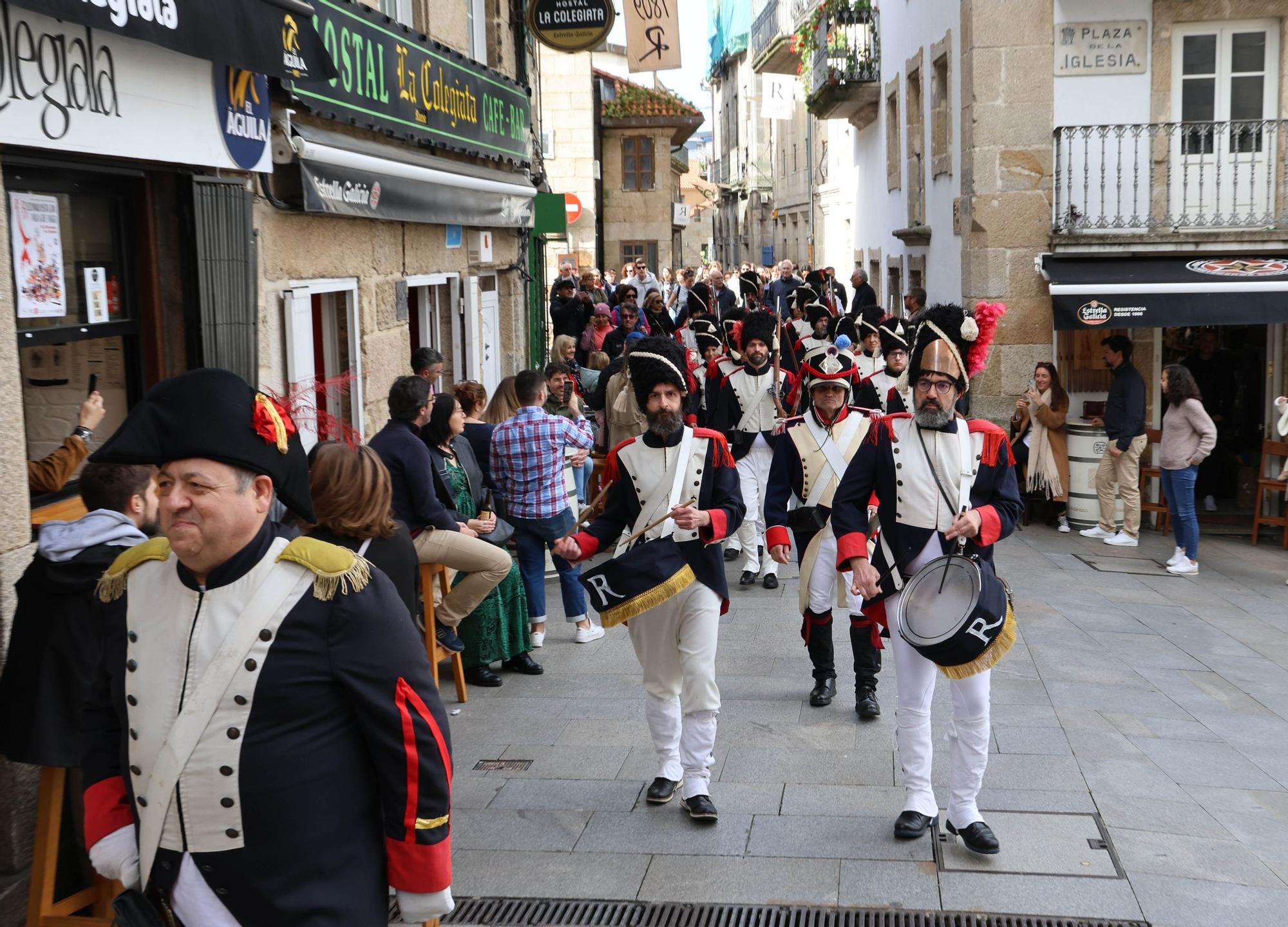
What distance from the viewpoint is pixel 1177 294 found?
535 inches

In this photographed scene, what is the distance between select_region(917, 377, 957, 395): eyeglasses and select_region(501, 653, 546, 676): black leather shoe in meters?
3.54

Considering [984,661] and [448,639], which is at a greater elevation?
[984,661]

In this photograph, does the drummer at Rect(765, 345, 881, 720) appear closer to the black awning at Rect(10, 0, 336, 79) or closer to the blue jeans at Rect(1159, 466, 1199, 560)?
the black awning at Rect(10, 0, 336, 79)

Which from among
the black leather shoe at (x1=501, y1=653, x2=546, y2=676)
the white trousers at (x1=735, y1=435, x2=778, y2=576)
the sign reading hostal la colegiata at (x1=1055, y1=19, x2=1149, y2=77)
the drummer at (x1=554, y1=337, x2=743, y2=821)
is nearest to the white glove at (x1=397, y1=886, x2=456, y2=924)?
the drummer at (x1=554, y1=337, x2=743, y2=821)

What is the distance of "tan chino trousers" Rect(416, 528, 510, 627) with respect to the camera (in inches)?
282

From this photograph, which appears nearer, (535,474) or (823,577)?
(823,577)

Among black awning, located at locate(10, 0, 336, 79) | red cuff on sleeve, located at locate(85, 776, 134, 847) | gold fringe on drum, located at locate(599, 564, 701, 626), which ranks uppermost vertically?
black awning, located at locate(10, 0, 336, 79)

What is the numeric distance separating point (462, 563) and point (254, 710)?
4.52 m

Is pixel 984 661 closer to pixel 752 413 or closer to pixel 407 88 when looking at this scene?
pixel 752 413

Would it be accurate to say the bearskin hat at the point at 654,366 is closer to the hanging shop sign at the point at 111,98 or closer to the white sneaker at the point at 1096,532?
the hanging shop sign at the point at 111,98

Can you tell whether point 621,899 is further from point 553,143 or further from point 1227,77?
point 553,143

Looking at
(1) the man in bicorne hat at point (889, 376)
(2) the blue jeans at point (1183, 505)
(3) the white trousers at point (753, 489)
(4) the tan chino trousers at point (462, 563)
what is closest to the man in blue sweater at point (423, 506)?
(4) the tan chino trousers at point (462, 563)

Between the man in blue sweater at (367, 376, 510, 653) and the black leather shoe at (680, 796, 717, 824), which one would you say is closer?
the black leather shoe at (680, 796, 717, 824)

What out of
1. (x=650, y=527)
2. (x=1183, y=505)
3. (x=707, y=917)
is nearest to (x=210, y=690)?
→ (x=707, y=917)
